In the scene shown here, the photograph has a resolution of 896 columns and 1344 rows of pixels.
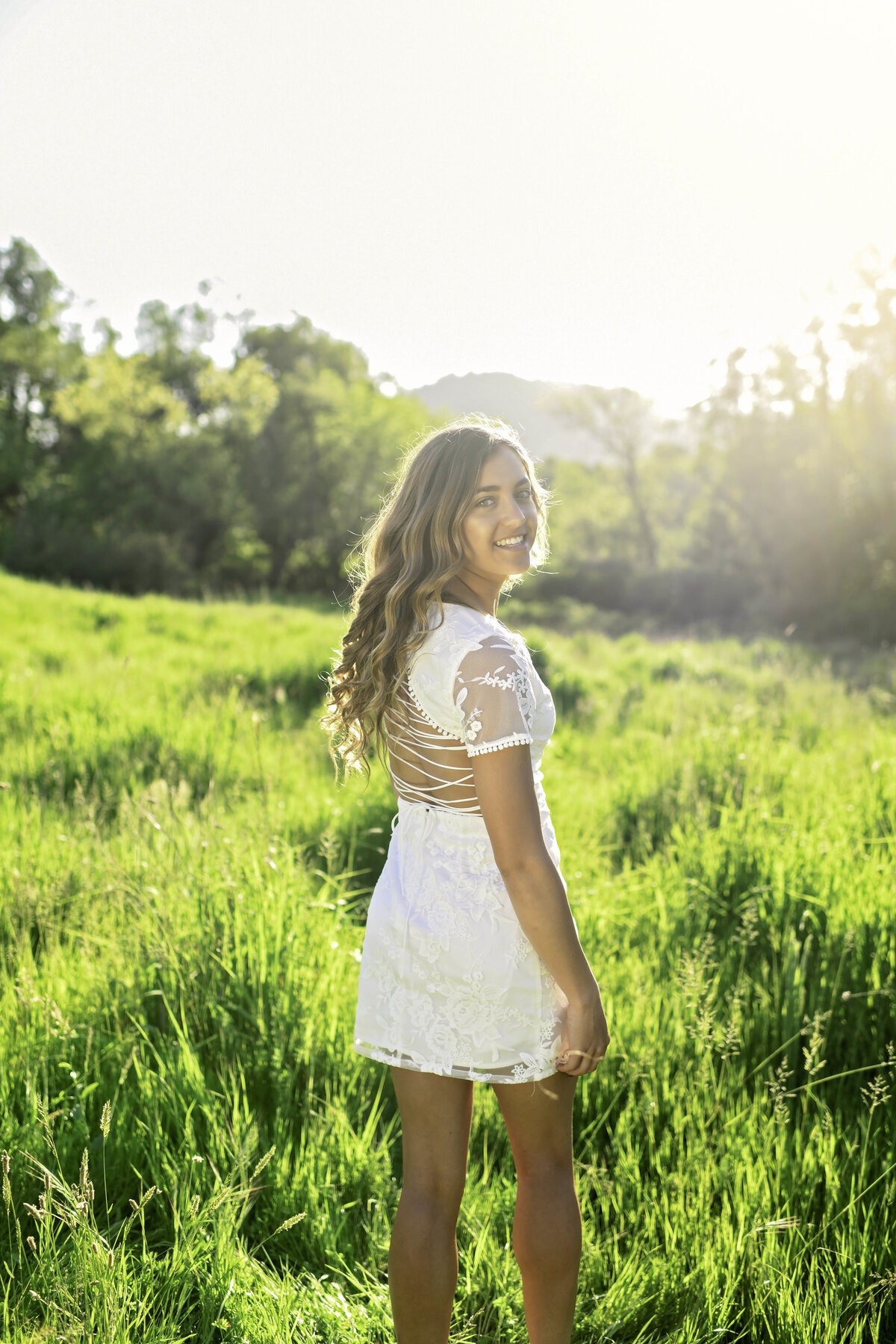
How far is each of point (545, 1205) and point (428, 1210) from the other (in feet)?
0.79

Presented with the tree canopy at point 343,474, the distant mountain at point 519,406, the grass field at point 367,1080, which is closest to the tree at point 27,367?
the tree canopy at point 343,474

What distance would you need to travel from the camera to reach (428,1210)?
1805 mm

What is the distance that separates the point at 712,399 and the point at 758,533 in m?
4.94

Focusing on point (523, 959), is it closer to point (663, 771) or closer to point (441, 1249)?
point (441, 1249)

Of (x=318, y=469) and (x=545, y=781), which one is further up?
(x=318, y=469)

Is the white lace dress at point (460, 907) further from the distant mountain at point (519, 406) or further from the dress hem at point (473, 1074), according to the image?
the distant mountain at point (519, 406)

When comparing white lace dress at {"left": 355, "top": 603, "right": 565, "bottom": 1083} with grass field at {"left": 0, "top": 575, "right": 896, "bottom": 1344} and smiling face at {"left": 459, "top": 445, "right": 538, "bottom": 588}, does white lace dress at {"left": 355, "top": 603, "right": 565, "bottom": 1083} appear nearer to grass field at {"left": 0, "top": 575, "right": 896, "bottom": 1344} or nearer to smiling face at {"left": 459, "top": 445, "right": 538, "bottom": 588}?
smiling face at {"left": 459, "top": 445, "right": 538, "bottom": 588}

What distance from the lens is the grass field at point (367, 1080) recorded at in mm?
2139

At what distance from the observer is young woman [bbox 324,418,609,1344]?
1.74 meters

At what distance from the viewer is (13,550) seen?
111 feet

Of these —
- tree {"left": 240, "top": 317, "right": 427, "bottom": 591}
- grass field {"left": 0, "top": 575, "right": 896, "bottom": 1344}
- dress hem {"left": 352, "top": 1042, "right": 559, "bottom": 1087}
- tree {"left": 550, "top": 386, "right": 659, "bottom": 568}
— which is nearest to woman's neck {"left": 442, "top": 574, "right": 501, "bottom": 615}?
dress hem {"left": 352, "top": 1042, "right": 559, "bottom": 1087}

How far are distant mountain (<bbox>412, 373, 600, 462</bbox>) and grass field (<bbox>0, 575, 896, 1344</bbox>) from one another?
201 cm

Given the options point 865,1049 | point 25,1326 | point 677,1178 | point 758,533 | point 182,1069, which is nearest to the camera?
point 25,1326

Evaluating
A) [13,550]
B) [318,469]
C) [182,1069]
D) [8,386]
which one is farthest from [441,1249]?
[8,386]
